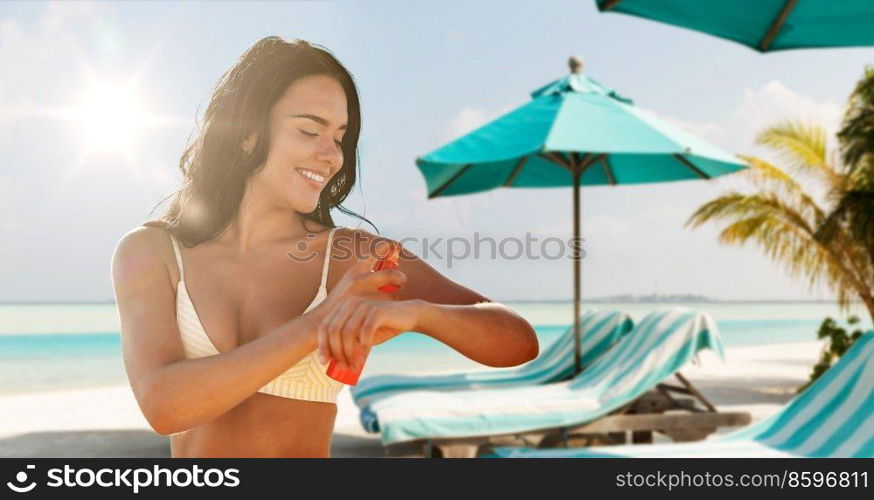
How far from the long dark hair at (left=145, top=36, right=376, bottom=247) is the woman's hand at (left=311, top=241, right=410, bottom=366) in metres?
0.36

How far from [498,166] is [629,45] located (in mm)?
33723

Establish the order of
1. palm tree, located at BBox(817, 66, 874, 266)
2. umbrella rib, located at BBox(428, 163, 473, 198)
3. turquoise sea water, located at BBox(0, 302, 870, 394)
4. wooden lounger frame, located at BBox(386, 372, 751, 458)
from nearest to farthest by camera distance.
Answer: wooden lounger frame, located at BBox(386, 372, 751, 458) → umbrella rib, located at BBox(428, 163, 473, 198) → palm tree, located at BBox(817, 66, 874, 266) → turquoise sea water, located at BBox(0, 302, 870, 394)

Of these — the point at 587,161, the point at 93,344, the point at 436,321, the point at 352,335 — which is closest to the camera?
the point at 352,335

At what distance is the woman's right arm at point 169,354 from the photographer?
0.76 metres

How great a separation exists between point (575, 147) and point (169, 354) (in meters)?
4.88

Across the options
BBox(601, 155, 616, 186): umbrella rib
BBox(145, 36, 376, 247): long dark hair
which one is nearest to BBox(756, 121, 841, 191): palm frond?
BBox(601, 155, 616, 186): umbrella rib

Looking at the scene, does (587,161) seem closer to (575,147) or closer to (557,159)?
(557,159)

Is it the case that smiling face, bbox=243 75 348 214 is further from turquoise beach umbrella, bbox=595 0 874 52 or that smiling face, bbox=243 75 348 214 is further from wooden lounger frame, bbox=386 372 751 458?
wooden lounger frame, bbox=386 372 751 458

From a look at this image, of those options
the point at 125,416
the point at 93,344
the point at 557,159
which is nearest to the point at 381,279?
the point at 557,159

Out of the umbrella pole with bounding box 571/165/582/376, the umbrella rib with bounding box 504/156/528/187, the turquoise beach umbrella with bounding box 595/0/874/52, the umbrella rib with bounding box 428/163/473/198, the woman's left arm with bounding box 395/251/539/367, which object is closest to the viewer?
the woman's left arm with bounding box 395/251/539/367

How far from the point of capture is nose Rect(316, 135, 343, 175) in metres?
1.00

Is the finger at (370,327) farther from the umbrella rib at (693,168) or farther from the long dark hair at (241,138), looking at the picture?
the umbrella rib at (693,168)

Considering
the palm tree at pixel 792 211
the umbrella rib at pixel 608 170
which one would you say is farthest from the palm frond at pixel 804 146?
the umbrella rib at pixel 608 170

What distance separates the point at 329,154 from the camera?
39.3 inches
